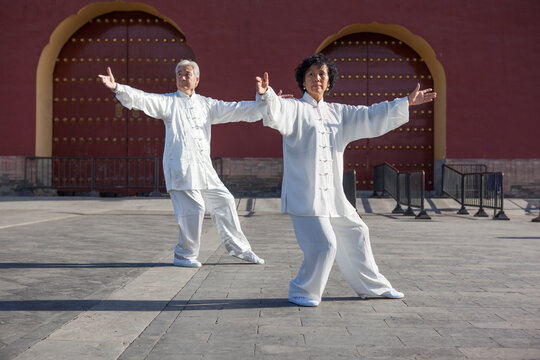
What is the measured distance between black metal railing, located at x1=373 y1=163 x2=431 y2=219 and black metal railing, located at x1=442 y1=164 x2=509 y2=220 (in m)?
0.91

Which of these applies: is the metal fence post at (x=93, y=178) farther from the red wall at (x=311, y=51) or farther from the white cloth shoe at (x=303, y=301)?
the white cloth shoe at (x=303, y=301)

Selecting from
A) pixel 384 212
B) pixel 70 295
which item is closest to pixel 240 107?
pixel 70 295

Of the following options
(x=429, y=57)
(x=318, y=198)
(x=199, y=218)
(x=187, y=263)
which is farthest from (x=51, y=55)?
(x=318, y=198)

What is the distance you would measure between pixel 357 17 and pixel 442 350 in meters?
10.9

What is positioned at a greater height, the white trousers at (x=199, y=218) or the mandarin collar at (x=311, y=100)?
the mandarin collar at (x=311, y=100)

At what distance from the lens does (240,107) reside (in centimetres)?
461

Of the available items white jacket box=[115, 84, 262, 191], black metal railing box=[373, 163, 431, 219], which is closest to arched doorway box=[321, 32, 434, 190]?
black metal railing box=[373, 163, 431, 219]

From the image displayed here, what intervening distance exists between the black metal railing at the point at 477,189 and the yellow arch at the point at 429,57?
3.58 feet

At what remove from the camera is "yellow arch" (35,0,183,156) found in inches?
478

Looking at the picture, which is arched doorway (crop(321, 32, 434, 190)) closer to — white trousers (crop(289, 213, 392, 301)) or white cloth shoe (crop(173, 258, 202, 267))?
white cloth shoe (crop(173, 258, 202, 267))

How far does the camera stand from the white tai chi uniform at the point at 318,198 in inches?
121

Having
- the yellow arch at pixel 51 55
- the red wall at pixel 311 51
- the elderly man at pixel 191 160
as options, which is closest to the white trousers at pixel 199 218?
the elderly man at pixel 191 160

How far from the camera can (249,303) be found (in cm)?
303

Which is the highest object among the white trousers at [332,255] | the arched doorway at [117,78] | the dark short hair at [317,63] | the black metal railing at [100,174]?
the arched doorway at [117,78]
